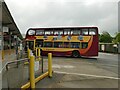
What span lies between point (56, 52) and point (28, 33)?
442cm

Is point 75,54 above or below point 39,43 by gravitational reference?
below

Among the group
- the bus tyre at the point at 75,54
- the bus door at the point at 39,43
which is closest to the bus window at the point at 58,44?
the bus tyre at the point at 75,54

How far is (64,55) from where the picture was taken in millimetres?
22891

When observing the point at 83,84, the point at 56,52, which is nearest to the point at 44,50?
the point at 56,52

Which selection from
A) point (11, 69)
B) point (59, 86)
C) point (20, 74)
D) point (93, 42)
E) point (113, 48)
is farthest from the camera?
point (113, 48)

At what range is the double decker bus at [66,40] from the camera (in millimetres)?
21172

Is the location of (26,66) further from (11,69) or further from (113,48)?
(113,48)

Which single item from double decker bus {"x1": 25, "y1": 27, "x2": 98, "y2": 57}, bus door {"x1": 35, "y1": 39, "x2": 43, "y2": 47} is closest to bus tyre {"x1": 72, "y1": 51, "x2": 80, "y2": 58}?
double decker bus {"x1": 25, "y1": 27, "x2": 98, "y2": 57}

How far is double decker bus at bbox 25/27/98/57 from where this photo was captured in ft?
69.5

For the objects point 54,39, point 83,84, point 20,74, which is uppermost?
point 54,39

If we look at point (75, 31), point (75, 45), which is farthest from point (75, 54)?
point (75, 31)

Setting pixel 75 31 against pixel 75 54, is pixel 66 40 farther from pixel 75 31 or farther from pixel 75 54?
pixel 75 54

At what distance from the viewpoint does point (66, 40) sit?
22.1m

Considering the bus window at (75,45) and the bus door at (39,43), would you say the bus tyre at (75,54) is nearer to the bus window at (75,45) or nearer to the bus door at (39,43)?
the bus window at (75,45)
